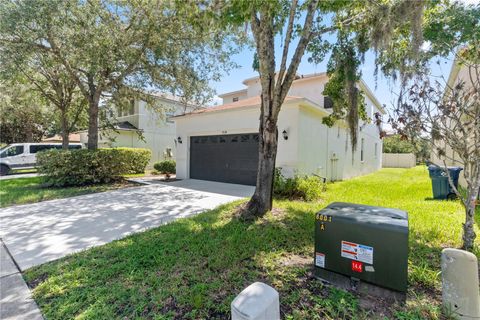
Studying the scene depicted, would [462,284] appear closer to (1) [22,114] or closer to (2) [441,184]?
(2) [441,184]

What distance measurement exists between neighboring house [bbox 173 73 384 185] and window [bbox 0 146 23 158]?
11418 millimetres

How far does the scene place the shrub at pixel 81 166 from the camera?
9180 millimetres

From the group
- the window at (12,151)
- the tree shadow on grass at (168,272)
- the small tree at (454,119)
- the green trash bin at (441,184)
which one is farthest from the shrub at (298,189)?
the window at (12,151)

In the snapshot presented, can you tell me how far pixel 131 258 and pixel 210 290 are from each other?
1484 mm

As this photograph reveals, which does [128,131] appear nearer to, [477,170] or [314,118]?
[314,118]

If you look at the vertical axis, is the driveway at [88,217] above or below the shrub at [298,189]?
below

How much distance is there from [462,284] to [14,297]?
4661mm

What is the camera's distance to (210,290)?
2.70 meters

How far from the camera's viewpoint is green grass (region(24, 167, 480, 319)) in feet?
7.86

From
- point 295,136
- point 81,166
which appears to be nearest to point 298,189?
point 295,136

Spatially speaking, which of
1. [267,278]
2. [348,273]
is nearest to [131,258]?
[267,278]

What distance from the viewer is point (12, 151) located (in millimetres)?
15195

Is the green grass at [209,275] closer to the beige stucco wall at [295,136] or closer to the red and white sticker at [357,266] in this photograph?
the red and white sticker at [357,266]

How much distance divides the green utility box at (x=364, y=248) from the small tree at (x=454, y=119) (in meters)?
1.60
